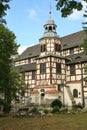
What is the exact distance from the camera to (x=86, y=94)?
143 feet

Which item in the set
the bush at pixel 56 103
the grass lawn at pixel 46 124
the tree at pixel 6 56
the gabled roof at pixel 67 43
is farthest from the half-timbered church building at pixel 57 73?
the grass lawn at pixel 46 124

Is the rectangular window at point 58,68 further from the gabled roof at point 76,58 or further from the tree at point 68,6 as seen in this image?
the tree at point 68,6

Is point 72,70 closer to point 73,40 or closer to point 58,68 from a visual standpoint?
point 58,68

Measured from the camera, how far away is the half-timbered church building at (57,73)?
148ft

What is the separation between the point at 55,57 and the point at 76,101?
8.40m

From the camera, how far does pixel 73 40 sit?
53.0 meters

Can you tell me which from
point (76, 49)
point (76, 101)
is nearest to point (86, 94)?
point (76, 101)


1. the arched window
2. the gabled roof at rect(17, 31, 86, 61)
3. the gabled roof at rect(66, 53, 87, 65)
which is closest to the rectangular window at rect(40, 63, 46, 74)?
the gabled roof at rect(66, 53, 87, 65)

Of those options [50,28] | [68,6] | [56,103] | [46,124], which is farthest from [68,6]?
[50,28]

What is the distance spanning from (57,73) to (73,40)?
935 cm

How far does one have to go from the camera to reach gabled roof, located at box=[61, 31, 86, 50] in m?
51.0

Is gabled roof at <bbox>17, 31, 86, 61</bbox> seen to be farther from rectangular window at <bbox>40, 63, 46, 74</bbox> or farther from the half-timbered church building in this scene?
rectangular window at <bbox>40, 63, 46, 74</bbox>

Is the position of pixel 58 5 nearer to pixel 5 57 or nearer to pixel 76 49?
pixel 5 57

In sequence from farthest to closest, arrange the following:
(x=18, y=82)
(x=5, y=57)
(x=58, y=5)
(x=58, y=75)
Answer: (x=58, y=75) < (x=18, y=82) < (x=5, y=57) < (x=58, y=5)
